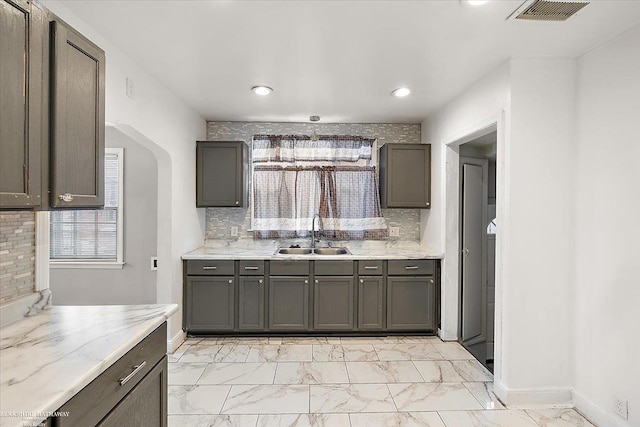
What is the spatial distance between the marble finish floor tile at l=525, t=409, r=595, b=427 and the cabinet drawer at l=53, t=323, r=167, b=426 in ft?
7.99

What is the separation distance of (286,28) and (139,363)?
1955 millimetres

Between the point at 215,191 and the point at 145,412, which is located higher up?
the point at 215,191

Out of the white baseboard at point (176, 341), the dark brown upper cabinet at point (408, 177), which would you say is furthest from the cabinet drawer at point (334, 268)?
the white baseboard at point (176, 341)

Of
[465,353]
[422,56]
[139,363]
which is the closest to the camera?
[139,363]

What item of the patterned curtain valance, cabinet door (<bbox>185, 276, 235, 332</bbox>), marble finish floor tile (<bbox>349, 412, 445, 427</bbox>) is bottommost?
marble finish floor tile (<bbox>349, 412, 445, 427</bbox>)

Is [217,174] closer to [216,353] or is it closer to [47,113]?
[216,353]

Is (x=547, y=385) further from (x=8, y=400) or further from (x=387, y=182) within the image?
(x=8, y=400)

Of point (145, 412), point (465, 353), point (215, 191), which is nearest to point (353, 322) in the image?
point (465, 353)

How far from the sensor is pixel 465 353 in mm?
3506

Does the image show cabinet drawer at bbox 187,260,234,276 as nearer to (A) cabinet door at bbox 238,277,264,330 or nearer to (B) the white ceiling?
(A) cabinet door at bbox 238,277,264,330

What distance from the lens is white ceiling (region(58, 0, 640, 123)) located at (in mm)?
1963

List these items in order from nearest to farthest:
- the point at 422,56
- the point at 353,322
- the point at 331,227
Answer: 1. the point at 422,56
2. the point at 353,322
3. the point at 331,227

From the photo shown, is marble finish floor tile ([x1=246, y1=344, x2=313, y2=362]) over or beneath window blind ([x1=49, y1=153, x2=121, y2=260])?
beneath

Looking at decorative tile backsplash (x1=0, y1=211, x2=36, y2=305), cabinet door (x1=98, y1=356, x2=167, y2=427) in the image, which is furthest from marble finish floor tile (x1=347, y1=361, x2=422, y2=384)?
decorative tile backsplash (x1=0, y1=211, x2=36, y2=305)
